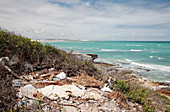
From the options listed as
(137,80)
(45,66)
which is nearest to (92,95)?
(45,66)

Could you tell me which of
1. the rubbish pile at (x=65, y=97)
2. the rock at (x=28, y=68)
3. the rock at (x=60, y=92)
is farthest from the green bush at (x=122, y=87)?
the rock at (x=28, y=68)

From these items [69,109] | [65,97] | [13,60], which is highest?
[13,60]

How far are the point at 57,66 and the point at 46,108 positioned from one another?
3189mm

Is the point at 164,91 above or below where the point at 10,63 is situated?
below

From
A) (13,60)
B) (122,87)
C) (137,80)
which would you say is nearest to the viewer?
(122,87)

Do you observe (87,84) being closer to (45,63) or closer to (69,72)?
(69,72)

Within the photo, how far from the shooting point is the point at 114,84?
5504mm

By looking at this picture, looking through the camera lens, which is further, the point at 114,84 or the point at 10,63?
the point at 114,84

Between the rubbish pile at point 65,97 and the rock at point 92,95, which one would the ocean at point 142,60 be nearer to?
the rubbish pile at point 65,97

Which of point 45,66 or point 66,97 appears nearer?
point 66,97

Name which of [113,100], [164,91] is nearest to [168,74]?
[164,91]

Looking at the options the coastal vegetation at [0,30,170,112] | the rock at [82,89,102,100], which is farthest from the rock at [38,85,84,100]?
the coastal vegetation at [0,30,170,112]

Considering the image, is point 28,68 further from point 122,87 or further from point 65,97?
point 122,87

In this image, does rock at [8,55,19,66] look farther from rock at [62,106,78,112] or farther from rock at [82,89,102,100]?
rock at [82,89,102,100]
